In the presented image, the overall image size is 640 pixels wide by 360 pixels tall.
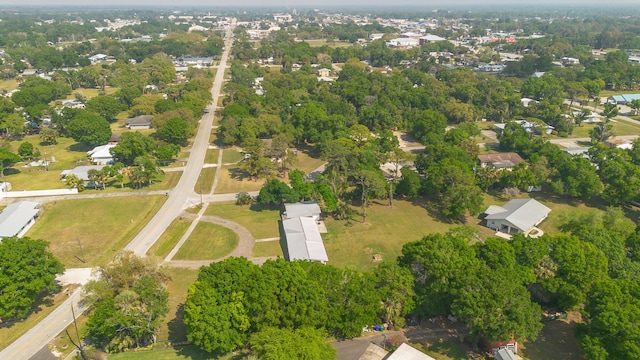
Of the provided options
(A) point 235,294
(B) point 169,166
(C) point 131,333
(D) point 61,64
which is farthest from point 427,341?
(D) point 61,64

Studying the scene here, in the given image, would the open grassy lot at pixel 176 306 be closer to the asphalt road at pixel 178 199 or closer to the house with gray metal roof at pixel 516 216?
the asphalt road at pixel 178 199

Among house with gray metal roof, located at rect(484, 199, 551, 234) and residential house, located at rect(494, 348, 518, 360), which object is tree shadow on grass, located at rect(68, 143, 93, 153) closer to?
house with gray metal roof, located at rect(484, 199, 551, 234)

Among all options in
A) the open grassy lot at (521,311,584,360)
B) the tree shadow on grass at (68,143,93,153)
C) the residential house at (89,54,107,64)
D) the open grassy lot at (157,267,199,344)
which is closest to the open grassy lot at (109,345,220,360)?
the open grassy lot at (157,267,199,344)

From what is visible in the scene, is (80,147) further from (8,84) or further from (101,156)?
(8,84)

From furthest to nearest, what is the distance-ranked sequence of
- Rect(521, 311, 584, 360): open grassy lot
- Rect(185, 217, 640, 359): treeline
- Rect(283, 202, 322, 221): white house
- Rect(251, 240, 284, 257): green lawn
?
1. Rect(283, 202, 322, 221): white house
2. Rect(251, 240, 284, 257): green lawn
3. Rect(521, 311, 584, 360): open grassy lot
4. Rect(185, 217, 640, 359): treeline

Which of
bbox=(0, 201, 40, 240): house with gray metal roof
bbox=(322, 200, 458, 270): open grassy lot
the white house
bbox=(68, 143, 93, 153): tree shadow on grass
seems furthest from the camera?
bbox=(68, 143, 93, 153): tree shadow on grass

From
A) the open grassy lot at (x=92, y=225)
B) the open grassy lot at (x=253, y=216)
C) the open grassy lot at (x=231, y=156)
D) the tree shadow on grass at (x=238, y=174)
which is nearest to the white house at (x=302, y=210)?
the open grassy lot at (x=253, y=216)

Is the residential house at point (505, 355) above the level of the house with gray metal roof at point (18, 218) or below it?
below

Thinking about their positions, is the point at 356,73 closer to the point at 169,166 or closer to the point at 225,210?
the point at 169,166
